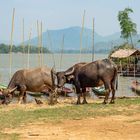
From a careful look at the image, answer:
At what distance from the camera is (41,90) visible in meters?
19.9

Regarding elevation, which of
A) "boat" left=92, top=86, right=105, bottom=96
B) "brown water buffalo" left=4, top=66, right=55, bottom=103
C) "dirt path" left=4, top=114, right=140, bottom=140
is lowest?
"boat" left=92, top=86, right=105, bottom=96

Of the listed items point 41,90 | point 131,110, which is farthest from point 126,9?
point 131,110

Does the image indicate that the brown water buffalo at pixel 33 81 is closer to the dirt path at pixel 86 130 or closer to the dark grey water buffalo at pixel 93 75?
the dark grey water buffalo at pixel 93 75

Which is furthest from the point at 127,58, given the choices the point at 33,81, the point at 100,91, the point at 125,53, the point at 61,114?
the point at 61,114

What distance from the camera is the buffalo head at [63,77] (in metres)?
18.3

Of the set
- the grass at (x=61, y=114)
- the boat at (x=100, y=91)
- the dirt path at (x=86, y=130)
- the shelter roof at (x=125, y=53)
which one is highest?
the shelter roof at (x=125, y=53)

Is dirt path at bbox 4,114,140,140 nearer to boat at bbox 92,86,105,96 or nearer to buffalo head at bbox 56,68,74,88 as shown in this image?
buffalo head at bbox 56,68,74,88

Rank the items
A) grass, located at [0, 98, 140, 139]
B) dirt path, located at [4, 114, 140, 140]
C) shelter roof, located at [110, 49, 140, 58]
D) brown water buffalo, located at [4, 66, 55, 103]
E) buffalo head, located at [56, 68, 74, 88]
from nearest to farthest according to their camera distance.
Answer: dirt path, located at [4, 114, 140, 140], grass, located at [0, 98, 140, 139], buffalo head, located at [56, 68, 74, 88], brown water buffalo, located at [4, 66, 55, 103], shelter roof, located at [110, 49, 140, 58]

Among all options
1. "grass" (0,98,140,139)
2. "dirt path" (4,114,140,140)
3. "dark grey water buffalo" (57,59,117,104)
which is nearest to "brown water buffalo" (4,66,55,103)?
"dark grey water buffalo" (57,59,117,104)

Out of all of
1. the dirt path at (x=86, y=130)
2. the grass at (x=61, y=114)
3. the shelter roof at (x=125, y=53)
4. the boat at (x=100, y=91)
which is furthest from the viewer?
the shelter roof at (x=125, y=53)

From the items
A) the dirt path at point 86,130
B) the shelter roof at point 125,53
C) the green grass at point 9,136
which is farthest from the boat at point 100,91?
the shelter roof at point 125,53

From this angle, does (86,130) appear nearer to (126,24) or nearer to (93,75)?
(93,75)

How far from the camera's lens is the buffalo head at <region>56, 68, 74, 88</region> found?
18.3 meters

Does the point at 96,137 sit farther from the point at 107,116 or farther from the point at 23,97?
the point at 23,97
